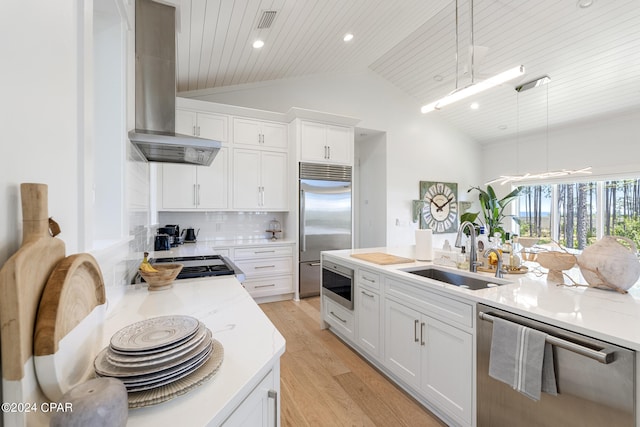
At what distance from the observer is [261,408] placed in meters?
0.87

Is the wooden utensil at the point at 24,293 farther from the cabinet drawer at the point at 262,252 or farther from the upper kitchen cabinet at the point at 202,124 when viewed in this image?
the upper kitchen cabinet at the point at 202,124

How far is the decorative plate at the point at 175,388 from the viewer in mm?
635

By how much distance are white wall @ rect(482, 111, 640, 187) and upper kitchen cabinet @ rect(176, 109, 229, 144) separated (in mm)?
6110

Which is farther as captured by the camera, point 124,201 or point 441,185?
point 441,185

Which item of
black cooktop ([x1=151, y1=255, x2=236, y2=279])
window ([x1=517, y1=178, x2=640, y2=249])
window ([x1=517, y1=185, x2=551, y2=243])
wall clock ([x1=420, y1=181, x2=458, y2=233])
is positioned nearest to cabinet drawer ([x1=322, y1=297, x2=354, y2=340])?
black cooktop ([x1=151, y1=255, x2=236, y2=279])

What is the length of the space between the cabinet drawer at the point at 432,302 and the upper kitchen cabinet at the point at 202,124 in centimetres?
315

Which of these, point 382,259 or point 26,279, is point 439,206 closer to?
point 382,259

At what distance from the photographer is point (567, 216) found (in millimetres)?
5523

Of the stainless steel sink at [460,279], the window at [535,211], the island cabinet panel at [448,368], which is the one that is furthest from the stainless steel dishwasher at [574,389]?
the window at [535,211]

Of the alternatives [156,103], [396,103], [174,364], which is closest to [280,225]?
[156,103]

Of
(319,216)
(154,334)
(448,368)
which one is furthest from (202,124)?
(448,368)

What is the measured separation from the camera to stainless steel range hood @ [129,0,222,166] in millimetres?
1729

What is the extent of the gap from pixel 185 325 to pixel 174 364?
0.17 m

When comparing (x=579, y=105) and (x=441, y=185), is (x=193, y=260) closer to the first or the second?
(x=441, y=185)
